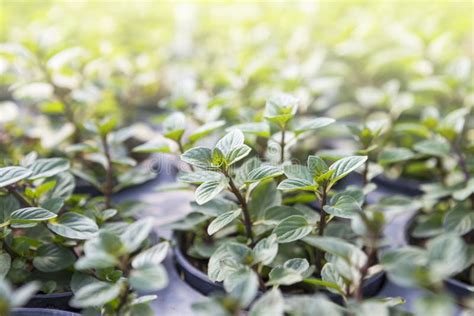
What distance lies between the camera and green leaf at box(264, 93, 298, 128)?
38.1 inches

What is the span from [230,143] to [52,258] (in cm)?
41

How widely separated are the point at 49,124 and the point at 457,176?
121 cm

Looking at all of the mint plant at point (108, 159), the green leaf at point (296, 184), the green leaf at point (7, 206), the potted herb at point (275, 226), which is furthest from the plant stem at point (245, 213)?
the green leaf at point (7, 206)

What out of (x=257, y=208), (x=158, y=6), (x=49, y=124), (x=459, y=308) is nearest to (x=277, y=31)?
(x=158, y=6)

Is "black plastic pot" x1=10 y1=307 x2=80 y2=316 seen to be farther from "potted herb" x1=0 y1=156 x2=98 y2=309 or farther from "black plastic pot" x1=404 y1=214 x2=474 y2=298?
"black plastic pot" x1=404 y1=214 x2=474 y2=298

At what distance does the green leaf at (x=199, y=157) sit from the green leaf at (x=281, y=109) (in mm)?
164

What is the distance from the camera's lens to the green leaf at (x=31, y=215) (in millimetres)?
828

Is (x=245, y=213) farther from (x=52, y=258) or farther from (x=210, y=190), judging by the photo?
(x=52, y=258)

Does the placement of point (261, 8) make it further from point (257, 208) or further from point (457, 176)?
point (257, 208)

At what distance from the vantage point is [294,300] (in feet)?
2.35

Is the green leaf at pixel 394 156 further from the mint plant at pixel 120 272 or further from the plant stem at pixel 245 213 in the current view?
the mint plant at pixel 120 272

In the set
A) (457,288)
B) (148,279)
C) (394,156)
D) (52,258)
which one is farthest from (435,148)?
(52,258)

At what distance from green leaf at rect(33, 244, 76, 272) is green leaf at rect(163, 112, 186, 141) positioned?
0.31m

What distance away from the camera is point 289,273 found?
0.79 meters
